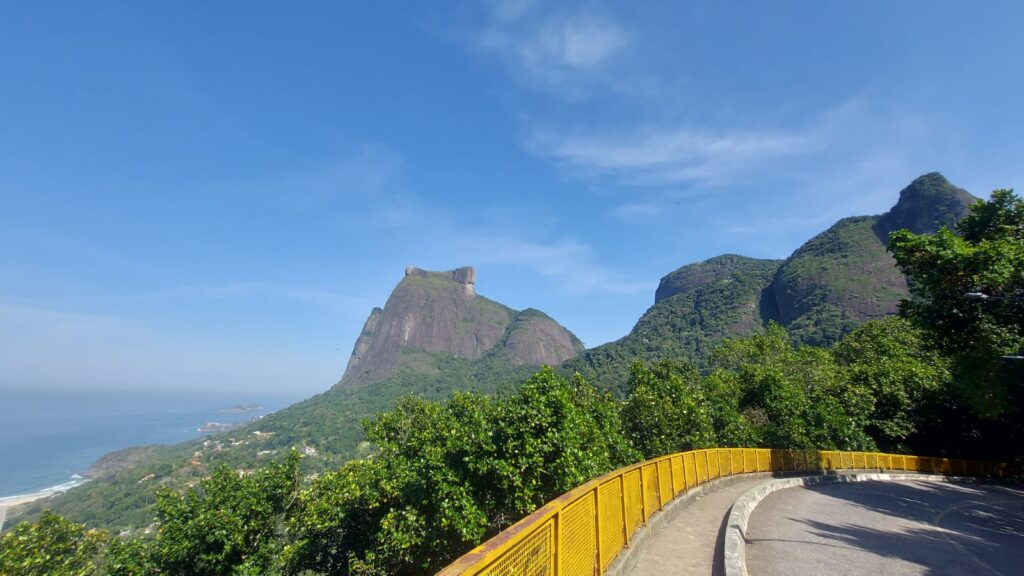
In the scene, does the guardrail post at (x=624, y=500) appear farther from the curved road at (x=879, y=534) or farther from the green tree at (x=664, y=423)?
the green tree at (x=664, y=423)

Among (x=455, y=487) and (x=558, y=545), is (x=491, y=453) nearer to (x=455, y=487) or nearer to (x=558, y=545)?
(x=455, y=487)

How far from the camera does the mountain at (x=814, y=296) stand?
104 m

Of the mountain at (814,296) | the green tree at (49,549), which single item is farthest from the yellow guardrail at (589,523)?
the mountain at (814,296)

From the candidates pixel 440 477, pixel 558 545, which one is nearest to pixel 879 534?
pixel 440 477

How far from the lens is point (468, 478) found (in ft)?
38.0

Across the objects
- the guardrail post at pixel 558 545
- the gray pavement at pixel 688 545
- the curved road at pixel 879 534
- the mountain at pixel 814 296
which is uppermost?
the mountain at pixel 814 296

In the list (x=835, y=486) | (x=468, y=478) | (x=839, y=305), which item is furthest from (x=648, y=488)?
(x=839, y=305)

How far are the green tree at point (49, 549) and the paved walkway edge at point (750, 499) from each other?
21.3m

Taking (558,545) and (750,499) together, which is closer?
(558,545)

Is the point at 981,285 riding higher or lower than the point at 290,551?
higher

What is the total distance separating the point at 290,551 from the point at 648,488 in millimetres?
12688

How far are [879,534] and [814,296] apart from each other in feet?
425

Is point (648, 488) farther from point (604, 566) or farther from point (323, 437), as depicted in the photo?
point (323, 437)

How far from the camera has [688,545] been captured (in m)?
8.05
